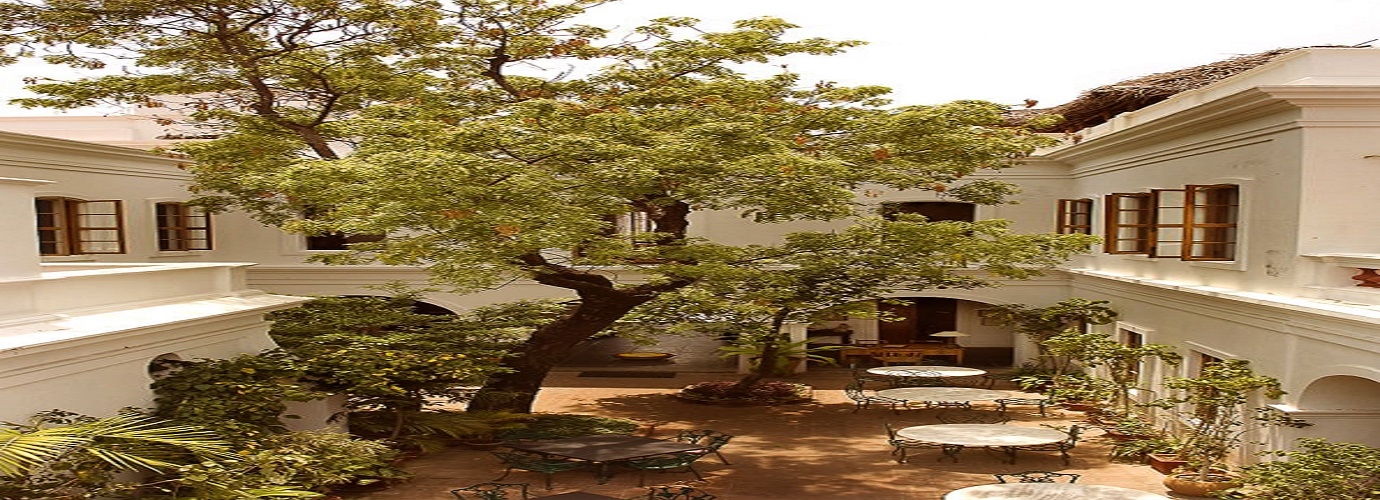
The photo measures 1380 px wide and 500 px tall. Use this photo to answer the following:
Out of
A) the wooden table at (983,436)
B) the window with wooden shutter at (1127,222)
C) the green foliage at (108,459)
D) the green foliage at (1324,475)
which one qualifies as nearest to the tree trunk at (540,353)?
the wooden table at (983,436)

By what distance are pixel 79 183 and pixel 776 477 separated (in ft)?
47.8

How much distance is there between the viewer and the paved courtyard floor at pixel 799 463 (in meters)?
12.5

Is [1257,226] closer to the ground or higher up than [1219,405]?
higher up

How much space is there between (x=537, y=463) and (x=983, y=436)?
20.7ft

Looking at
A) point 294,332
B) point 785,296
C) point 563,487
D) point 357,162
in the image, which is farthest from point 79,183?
point 785,296

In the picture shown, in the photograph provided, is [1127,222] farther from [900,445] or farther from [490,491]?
[490,491]

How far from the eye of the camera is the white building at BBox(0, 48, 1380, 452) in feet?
37.7

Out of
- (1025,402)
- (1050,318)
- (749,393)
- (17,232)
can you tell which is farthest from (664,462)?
(1050,318)

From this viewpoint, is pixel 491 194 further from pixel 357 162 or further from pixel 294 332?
pixel 294 332

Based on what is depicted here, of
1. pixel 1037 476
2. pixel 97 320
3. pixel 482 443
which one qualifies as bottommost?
pixel 482 443

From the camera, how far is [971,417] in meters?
17.3

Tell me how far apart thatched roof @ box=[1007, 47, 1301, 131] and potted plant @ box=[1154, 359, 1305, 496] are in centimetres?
1012

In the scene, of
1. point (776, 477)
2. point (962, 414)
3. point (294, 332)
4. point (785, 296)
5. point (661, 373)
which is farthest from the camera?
point (661, 373)

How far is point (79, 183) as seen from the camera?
18.4 meters
